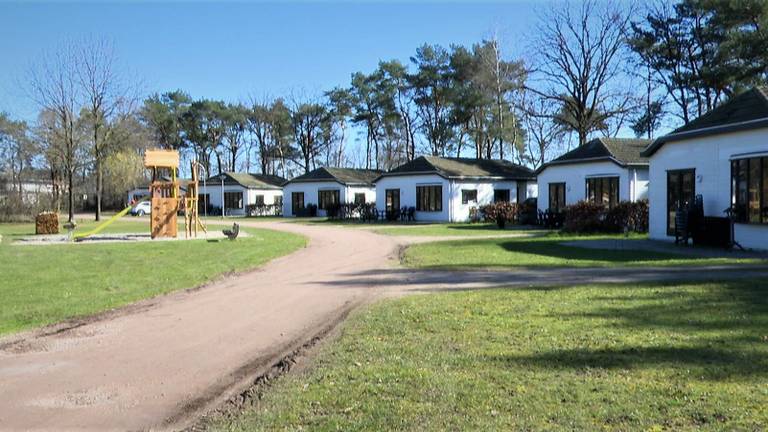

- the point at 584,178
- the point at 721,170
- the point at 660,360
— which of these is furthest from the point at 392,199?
the point at 660,360

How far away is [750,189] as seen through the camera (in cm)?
1642

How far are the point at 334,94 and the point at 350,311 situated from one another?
186 ft

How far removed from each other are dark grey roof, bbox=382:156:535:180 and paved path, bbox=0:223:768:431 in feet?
82.8

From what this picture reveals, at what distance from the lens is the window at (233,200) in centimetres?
5700

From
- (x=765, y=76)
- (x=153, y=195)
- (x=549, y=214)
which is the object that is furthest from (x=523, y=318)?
(x=765, y=76)

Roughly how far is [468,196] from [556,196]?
8.09m

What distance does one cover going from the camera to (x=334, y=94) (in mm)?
63625

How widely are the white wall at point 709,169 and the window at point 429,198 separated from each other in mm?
18205

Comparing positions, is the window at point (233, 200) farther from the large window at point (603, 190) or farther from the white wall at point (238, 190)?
the large window at point (603, 190)

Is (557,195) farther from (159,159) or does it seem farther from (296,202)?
(296,202)

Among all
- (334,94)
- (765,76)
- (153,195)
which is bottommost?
(153,195)

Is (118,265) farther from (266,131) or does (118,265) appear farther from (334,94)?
(266,131)

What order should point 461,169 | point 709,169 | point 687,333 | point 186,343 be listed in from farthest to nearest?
1. point 461,169
2. point 709,169
3. point 186,343
4. point 687,333

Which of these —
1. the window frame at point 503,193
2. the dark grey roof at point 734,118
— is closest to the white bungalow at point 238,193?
the window frame at point 503,193
